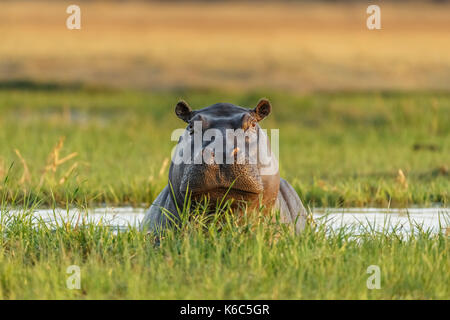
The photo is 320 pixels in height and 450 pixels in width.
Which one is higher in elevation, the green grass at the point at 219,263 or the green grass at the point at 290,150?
the green grass at the point at 219,263

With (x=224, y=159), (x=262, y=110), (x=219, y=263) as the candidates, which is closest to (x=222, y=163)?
(x=224, y=159)

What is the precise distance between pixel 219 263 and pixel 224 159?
2.82ft

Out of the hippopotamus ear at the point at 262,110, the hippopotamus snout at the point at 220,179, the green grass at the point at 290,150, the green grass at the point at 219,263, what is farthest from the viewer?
the green grass at the point at 290,150

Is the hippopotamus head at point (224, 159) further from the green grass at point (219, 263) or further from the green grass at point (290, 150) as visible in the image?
the green grass at point (290, 150)

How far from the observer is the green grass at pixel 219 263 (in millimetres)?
4934

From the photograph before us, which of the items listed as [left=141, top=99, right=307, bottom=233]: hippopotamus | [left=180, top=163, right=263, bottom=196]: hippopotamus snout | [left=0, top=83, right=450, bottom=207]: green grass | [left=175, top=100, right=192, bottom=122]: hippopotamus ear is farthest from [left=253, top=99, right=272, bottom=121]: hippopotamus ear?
[left=0, top=83, right=450, bottom=207]: green grass

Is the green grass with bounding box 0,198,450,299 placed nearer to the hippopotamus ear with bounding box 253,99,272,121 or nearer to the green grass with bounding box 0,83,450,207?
the green grass with bounding box 0,83,450,207

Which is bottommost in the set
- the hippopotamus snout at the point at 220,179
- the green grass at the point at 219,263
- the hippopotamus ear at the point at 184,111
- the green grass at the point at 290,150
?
the green grass at the point at 290,150

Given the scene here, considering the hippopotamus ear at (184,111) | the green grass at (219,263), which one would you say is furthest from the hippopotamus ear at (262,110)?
the green grass at (219,263)

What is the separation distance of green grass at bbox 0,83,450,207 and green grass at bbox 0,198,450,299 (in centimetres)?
79

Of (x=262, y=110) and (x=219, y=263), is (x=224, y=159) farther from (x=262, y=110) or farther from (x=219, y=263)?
(x=262, y=110)

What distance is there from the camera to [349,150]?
14383mm
